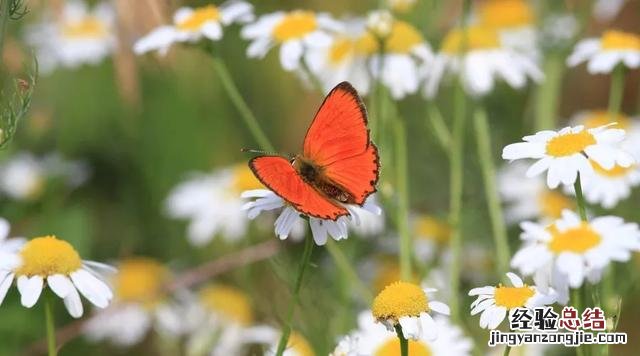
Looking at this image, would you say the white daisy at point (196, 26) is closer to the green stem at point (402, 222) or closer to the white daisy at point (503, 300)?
the green stem at point (402, 222)

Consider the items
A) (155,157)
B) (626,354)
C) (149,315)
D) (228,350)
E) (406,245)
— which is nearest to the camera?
(406,245)

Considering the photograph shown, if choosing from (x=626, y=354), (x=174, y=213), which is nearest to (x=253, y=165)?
(x=174, y=213)

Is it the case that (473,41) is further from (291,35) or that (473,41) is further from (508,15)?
(508,15)

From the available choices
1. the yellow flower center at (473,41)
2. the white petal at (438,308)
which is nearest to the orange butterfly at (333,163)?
the white petal at (438,308)

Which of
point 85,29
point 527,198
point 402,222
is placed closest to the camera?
point 402,222

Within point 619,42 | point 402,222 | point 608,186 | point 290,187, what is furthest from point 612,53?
point 290,187

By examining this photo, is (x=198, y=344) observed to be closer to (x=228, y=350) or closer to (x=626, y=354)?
(x=228, y=350)

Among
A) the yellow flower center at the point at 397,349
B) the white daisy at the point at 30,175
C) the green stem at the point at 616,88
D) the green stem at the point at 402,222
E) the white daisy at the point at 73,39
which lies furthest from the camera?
the white daisy at the point at 73,39
